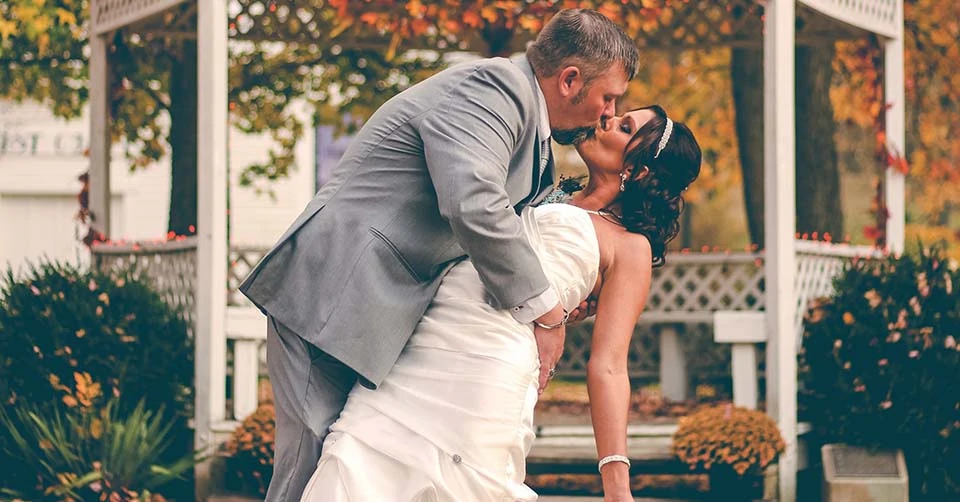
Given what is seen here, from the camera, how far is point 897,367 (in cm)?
703

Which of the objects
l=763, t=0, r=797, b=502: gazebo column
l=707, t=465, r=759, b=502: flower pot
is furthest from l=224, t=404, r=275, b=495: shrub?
l=763, t=0, r=797, b=502: gazebo column

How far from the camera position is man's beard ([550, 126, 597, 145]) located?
370 centimetres

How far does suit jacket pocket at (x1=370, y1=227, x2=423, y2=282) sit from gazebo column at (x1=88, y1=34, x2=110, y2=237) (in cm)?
605

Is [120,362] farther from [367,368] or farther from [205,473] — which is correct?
[367,368]

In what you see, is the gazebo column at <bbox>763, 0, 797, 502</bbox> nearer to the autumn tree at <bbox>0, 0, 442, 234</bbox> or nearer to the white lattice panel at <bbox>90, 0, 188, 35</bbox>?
the autumn tree at <bbox>0, 0, 442, 234</bbox>

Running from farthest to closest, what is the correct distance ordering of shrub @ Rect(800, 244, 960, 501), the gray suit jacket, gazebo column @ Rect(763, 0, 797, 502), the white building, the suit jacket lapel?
the white building
gazebo column @ Rect(763, 0, 797, 502)
shrub @ Rect(800, 244, 960, 501)
the suit jacket lapel
the gray suit jacket

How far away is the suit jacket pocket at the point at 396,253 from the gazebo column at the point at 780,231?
4359 millimetres

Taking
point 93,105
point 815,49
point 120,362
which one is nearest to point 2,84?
point 93,105

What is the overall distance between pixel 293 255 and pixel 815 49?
7546mm

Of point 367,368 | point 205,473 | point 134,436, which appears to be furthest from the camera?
point 205,473

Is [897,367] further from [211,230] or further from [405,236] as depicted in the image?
[405,236]

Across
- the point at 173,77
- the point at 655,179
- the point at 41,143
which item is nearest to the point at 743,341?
the point at 655,179

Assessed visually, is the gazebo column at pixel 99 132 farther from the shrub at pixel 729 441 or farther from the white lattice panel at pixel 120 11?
the shrub at pixel 729 441

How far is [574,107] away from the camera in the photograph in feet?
11.8
